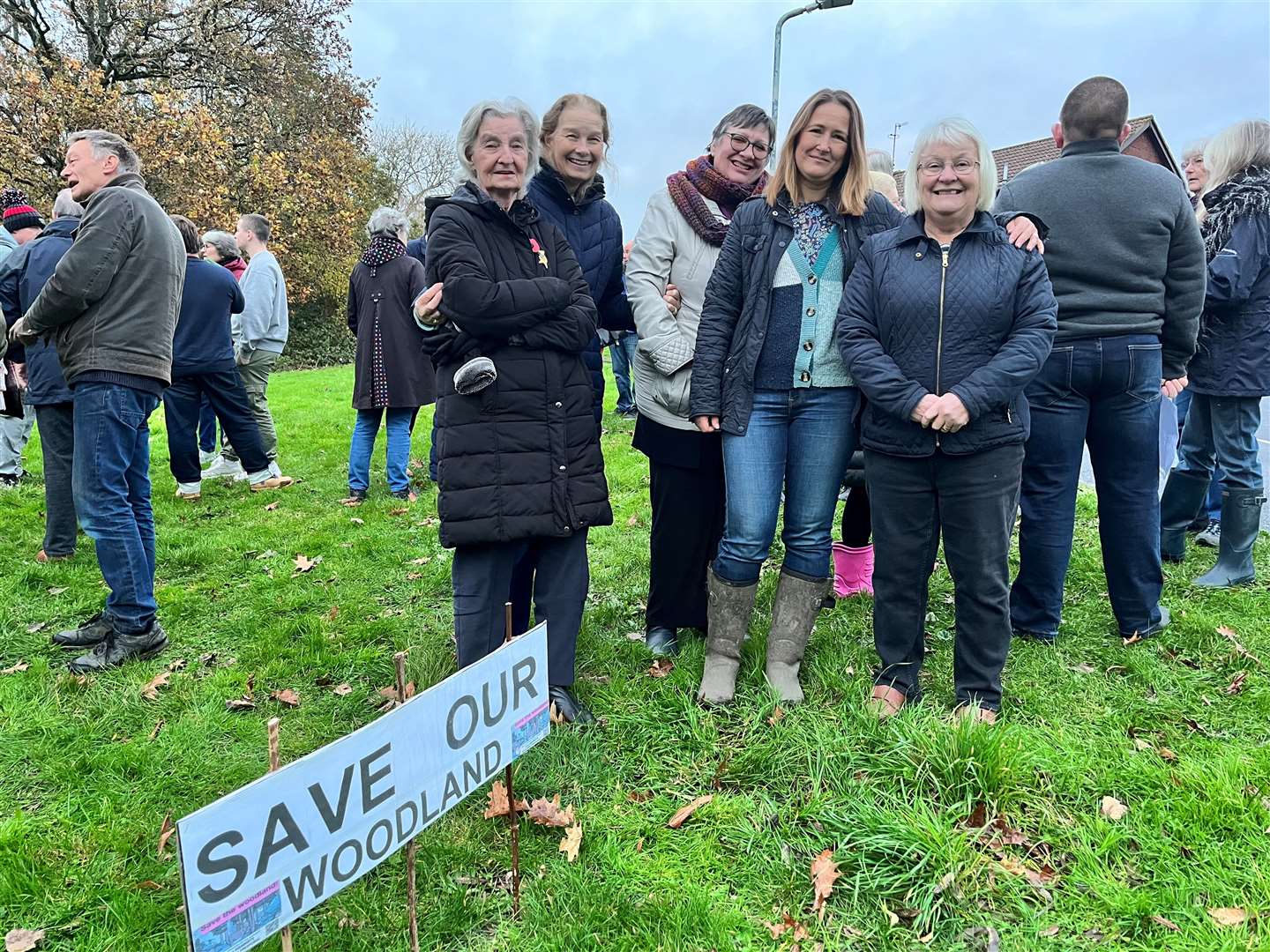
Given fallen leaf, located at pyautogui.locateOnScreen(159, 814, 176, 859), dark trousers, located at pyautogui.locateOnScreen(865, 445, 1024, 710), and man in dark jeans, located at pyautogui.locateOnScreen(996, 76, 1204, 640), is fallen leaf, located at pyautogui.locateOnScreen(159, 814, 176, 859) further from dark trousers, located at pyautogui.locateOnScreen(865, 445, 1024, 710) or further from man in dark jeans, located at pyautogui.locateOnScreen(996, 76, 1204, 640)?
man in dark jeans, located at pyautogui.locateOnScreen(996, 76, 1204, 640)

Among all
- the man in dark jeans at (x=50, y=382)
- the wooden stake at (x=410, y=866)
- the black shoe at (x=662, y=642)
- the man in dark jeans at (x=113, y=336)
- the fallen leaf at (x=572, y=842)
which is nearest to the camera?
the wooden stake at (x=410, y=866)

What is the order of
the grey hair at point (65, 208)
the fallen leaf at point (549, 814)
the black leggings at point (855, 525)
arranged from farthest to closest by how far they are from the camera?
the grey hair at point (65, 208) → the black leggings at point (855, 525) → the fallen leaf at point (549, 814)

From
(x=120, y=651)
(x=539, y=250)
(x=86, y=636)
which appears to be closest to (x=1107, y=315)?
(x=539, y=250)

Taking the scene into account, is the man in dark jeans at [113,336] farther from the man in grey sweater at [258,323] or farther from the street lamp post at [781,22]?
the street lamp post at [781,22]

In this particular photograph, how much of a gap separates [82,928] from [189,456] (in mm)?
5064

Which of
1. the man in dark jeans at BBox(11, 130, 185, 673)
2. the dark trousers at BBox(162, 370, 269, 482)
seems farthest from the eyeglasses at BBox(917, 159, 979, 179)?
the dark trousers at BBox(162, 370, 269, 482)

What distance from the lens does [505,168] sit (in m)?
2.78

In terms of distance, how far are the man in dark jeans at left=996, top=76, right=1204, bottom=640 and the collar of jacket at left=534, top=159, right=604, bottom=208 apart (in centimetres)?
178

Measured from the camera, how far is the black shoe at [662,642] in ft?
11.8

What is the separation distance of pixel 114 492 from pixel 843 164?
3316 mm

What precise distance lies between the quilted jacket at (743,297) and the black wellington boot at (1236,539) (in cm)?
274

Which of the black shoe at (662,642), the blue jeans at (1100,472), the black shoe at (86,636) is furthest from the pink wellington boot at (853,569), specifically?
the black shoe at (86,636)

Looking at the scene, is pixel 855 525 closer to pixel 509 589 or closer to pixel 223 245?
pixel 509 589

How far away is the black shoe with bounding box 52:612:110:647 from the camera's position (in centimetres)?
377
